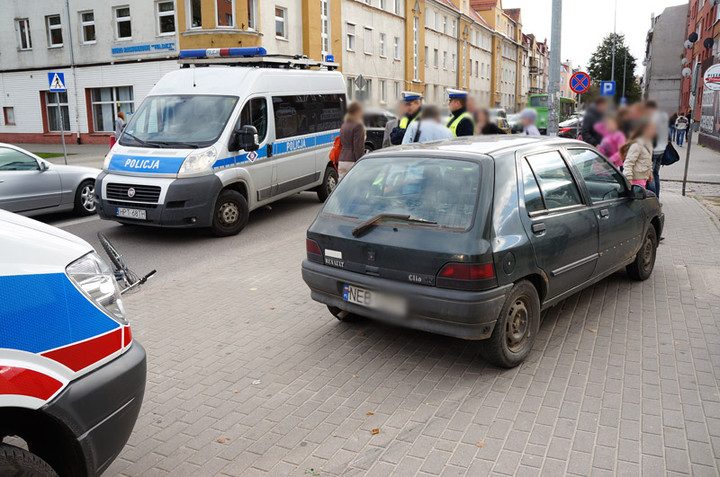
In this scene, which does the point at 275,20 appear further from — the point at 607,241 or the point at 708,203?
the point at 607,241

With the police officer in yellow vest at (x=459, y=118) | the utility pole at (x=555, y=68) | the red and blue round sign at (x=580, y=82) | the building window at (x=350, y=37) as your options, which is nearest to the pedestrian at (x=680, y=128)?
the red and blue round sign at (x=580, y=82)

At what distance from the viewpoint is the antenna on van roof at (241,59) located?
1038cm

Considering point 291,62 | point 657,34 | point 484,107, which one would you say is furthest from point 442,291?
point 657,34

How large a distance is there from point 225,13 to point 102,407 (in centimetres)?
2572

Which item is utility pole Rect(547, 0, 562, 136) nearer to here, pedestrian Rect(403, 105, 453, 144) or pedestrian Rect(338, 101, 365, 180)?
pedestrian Rect(338, 101, 365, 180)

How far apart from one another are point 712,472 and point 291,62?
9.27 m

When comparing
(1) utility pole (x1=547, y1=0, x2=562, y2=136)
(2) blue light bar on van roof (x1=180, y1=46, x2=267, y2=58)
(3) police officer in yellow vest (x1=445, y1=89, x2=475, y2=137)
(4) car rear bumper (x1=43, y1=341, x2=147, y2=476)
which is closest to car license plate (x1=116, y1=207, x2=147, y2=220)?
(2) blue light bar on van roof (x1=180, y1=46, x2=267, y2=58)

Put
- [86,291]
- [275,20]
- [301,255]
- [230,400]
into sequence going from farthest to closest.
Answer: [275,20], [301,255], [230,400], [86,291]

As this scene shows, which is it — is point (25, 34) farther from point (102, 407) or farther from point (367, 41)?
point (102, 407)

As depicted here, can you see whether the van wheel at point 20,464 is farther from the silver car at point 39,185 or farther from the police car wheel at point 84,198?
the police car wheel at point 84,198

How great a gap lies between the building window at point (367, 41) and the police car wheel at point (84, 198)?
2705 cm

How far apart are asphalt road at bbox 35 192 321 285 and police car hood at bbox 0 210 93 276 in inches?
171

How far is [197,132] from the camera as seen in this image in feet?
29.7

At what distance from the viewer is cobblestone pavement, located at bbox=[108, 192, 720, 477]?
3344 millimetres
